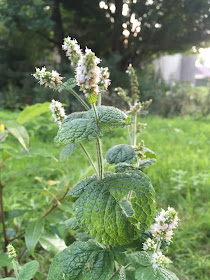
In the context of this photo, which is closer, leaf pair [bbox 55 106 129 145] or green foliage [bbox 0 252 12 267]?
leaf pair [bbox 55 106 129 145]

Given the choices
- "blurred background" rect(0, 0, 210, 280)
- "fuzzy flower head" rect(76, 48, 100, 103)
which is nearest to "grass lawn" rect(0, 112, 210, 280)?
"blurred background" rect(0, 0, 210, 280)

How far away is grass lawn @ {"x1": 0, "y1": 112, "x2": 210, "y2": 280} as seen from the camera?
140cm

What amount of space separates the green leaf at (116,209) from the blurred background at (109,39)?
15.3ft

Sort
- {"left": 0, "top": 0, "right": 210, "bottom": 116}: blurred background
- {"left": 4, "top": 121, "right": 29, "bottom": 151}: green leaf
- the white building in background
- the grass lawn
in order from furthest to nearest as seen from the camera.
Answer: the white building in background < {"left": 0, "top": 0, "right": 210, "bottom": 116}: blurred background < the grass lawn < {"left": 4, "top": 121, "right": 29, "bottom": 151}: green leaf

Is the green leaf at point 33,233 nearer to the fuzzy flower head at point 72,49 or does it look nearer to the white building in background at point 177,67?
the fuzzy flower head at point 72,49

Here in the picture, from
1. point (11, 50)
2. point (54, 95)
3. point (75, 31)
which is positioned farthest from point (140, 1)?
point (11, 50)

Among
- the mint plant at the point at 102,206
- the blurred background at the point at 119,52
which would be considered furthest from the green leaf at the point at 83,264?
the blurred background at the point at 119,52

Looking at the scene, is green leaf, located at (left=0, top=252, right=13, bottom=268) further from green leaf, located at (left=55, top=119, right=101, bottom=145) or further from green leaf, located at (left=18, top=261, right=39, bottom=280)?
green leaf, located at (left=55, top=119, right=101, bottom=145)

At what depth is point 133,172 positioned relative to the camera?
74cm

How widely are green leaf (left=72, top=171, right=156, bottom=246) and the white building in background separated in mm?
7046

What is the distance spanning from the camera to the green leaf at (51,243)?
120cm

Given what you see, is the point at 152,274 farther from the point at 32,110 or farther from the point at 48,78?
the point at 32,110

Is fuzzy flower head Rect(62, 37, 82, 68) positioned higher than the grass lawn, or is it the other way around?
fuzzy flower head Rect(62, 37, 82, 68)

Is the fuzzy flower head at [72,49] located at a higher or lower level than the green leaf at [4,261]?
higher
